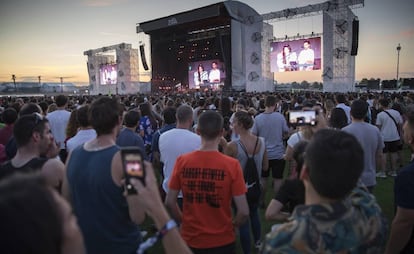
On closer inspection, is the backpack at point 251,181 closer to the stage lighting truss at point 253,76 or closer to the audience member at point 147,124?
the audience member at point 147,124

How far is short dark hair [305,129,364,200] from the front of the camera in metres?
1.34

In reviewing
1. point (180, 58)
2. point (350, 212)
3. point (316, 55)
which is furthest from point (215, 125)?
point (180, 58)

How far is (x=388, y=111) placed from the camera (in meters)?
7.36

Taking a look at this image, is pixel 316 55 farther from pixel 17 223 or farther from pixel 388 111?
pixel 17 223

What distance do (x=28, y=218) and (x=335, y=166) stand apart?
1.15m

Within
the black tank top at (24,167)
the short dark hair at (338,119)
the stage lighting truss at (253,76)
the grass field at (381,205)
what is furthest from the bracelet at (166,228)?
the stage lighting truss at (253,76)

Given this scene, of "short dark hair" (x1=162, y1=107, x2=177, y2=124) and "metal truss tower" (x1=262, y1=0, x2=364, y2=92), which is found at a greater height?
"metal truss tower" (x1=262, y1=0, x2=364, y2=92)

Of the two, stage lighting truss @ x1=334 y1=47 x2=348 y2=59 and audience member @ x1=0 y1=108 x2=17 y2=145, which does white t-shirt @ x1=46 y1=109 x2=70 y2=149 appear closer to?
audience member @ x1=0 y1=108 x2=17 y2=145

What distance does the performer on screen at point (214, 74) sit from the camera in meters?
36.6

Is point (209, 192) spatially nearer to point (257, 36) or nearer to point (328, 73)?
point (328, 73)

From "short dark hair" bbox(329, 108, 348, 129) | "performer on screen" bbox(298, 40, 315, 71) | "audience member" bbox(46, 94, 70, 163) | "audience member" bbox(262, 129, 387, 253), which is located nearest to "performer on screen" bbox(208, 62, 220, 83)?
"performer on screen" bbox(298, 40, 315, 71)

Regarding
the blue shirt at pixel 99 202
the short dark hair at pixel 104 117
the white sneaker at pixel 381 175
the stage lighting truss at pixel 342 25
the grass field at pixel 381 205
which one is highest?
the stage lighting truss at pixel 342 25

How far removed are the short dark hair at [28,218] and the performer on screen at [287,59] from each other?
95.9ft

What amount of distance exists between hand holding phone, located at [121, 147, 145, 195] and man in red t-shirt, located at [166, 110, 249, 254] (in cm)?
125
